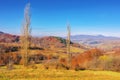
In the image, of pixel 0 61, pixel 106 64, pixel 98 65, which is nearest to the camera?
pixel 106 64

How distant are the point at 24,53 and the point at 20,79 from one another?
29.5m

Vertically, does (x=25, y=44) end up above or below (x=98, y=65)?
above

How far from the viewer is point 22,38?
50.3 metres

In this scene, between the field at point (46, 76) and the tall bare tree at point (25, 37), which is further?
the tall bare tree at point (25, 37)

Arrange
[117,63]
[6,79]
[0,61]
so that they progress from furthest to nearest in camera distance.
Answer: [0,61]
[117,63]
[6,79]

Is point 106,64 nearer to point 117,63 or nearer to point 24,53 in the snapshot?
point 117,63

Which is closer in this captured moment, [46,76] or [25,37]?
[46,76]

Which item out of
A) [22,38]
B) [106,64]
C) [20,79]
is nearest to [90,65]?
[106,64]

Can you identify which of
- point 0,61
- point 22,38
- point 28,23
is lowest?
point 0,61

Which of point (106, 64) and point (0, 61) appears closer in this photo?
point (106, 64)

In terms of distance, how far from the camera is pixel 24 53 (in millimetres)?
49031

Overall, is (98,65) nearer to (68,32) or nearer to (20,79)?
(68,32)

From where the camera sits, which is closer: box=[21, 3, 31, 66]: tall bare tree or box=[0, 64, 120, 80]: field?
box=[0, 64, 120, 80]: field

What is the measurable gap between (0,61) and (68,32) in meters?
59.4
